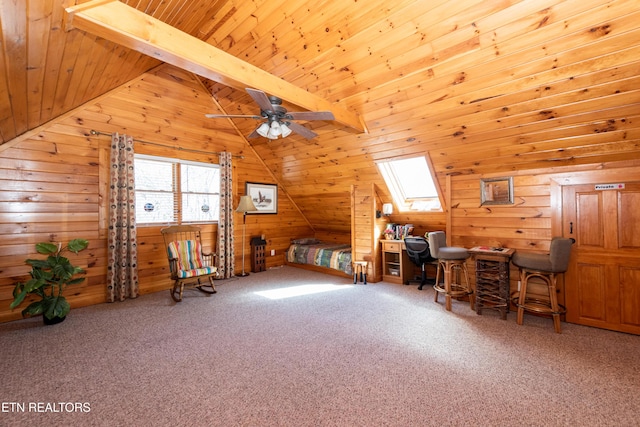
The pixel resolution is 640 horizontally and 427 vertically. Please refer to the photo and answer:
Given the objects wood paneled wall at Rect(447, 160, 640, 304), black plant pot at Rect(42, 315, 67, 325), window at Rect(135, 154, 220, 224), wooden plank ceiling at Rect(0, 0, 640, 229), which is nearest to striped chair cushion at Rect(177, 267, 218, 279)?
window at Rect(135, 154, 220, 224)

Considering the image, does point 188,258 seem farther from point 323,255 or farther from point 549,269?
point 549,269

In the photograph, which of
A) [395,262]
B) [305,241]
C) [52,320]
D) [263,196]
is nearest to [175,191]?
[263,196]

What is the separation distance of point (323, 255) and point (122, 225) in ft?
11.1

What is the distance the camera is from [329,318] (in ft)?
11.0

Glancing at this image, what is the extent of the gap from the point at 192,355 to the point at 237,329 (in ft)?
1.96

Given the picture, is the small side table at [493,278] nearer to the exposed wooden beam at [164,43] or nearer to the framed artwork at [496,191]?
the framed artwork at [496,191]

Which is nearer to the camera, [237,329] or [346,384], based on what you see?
[346,384]

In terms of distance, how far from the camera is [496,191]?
12.3 feet

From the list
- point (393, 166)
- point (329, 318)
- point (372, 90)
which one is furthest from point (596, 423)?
point (393, 166)

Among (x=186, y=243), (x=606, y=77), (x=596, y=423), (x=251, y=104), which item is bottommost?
(x=596, y=423)

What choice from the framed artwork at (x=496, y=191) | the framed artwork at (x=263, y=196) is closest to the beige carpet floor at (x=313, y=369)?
the framed artwork at (x=496, y=191)

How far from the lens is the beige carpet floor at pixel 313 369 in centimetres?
176

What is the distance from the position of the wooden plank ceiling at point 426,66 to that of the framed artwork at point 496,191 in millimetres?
180

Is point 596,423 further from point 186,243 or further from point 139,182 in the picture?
point 139,182
